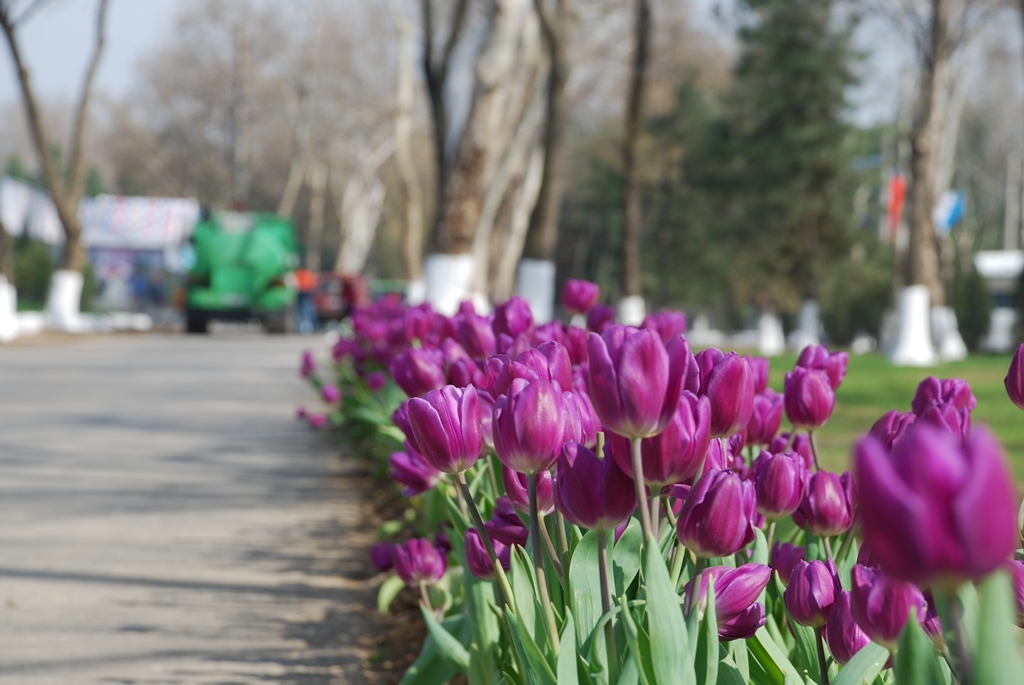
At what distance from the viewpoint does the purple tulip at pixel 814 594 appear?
5.20ft

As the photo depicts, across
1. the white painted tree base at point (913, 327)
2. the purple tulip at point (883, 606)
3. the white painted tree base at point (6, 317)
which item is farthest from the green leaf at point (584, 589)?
the white painted tree base at point (6, 317)

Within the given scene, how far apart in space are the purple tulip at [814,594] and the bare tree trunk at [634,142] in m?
17.1

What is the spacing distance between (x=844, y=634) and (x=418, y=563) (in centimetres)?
130

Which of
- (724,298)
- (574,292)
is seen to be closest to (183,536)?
(574,292)

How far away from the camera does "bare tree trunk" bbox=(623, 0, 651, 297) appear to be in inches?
712

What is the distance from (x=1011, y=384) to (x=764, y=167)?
1349 inches

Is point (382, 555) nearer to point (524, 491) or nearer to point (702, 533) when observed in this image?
point (524, 491)

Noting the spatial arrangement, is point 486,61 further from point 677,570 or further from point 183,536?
point 677,570

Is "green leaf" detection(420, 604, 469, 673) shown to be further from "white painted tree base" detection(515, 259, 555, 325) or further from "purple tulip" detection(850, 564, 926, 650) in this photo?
"white painted tree base" detection(515, 259, 555, 325)

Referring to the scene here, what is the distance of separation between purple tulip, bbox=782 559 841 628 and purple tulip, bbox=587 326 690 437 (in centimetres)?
45

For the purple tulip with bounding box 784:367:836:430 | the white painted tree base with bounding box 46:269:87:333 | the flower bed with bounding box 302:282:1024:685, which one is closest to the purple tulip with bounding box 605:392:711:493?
the flower bed with bounding box 302:282:1024:685

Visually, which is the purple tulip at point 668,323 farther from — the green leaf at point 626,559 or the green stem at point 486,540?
the green stem at point 486,540

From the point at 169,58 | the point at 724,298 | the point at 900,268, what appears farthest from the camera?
the point at 169,58

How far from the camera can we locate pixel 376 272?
241 feet
